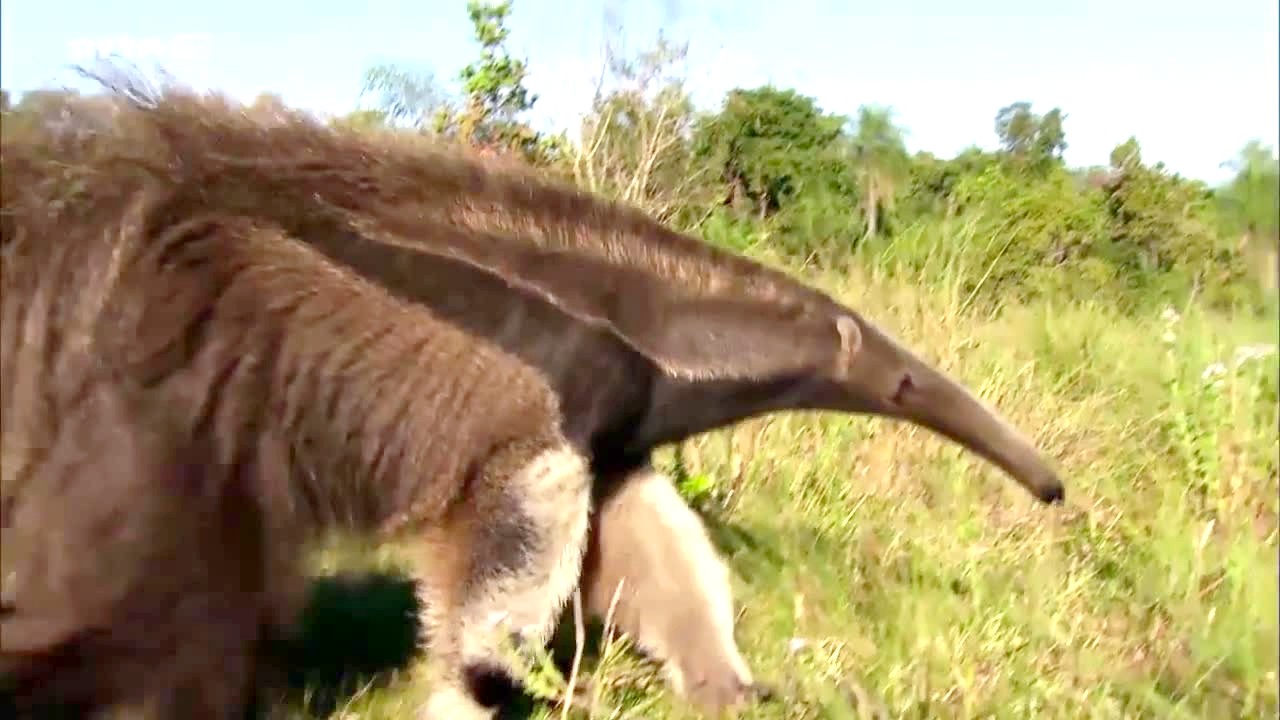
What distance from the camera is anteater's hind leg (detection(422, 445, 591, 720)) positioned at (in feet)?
11.0

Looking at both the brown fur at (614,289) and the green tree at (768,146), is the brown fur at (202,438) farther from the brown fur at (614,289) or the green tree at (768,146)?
the green tree at (768,146)

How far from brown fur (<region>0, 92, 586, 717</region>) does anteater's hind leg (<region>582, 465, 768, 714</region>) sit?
0.57m

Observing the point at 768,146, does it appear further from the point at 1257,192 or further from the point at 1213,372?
the point at 1257,192

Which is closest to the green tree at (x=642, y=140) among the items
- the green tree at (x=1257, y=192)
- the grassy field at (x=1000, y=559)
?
the grassy field at (x=1000, y=559)

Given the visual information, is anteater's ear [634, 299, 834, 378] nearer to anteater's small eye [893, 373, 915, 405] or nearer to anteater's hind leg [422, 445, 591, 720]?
anteater's small eye [893, 373, 915, 405]

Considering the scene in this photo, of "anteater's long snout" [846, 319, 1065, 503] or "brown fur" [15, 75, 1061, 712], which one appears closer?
"brown fur" [15, 75, 1061, 712]

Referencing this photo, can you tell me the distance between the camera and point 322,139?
354 centimetres

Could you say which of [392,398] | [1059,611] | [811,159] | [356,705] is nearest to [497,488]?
[392,398]

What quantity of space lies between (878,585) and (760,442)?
182 cm

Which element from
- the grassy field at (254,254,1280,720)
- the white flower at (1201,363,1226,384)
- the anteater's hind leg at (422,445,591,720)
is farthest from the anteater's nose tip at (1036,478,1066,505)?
the anteater's hind leg at (422,445,591,720)

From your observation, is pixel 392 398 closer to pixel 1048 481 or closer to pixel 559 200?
pixel 559 200

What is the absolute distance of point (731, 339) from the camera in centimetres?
362

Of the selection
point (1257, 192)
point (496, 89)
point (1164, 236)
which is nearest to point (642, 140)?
point (496, 89)

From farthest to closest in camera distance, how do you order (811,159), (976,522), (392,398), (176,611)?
(811,159), (976,522), (392,398), (176,611)
